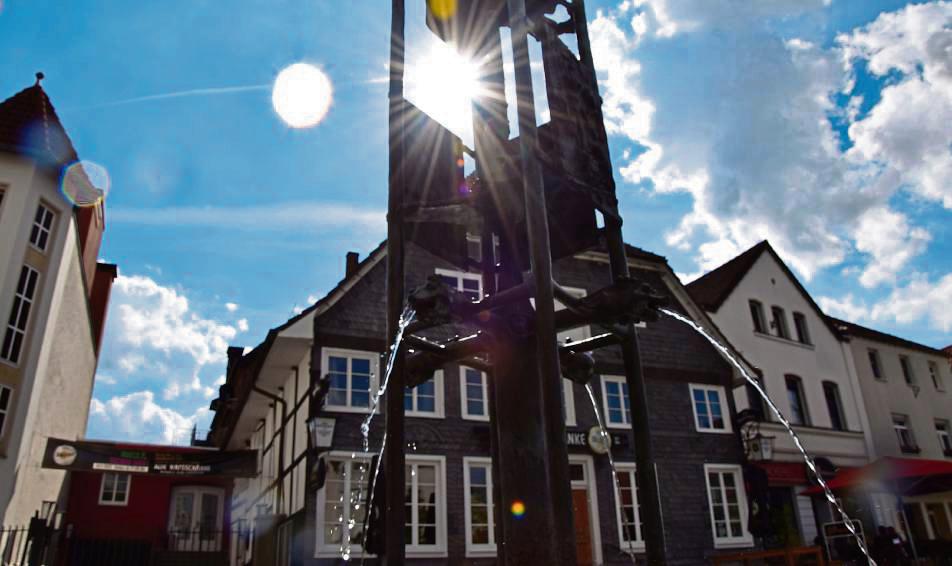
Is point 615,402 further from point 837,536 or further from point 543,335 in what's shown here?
point 543,335

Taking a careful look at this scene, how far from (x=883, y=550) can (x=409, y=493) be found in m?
11.8

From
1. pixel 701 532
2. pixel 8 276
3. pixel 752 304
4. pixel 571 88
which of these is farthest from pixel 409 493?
pixel 752 304

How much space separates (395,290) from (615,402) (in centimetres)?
1763

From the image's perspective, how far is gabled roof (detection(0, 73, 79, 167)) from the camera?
21094 millimetres

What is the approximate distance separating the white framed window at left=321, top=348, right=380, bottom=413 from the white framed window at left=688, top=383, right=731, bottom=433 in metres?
10.6

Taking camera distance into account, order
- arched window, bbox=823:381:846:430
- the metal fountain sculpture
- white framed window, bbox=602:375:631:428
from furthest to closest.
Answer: arched window, bbox=823:381:846:430
white framed window, bbox=602:375:631:428
the metal fountain sculpture

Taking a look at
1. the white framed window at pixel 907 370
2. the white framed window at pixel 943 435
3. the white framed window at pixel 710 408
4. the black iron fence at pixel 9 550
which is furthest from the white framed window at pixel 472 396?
the white framed window at pixel 943 435

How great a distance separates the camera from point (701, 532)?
20.5 metres

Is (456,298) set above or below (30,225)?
below

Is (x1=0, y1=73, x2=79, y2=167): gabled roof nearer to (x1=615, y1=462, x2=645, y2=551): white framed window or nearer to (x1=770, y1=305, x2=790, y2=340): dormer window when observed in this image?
(x1=615, y1=462, x2=645, y2=551): white framed window

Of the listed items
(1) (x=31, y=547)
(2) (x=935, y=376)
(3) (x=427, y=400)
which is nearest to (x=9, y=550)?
(1) (x=31, y=547)

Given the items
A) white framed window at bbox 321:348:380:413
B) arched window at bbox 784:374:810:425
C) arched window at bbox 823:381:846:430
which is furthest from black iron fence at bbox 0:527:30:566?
arched window at bbox 823:381:846:430

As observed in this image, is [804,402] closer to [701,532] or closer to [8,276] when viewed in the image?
[701,532]

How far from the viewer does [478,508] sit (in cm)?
1750
